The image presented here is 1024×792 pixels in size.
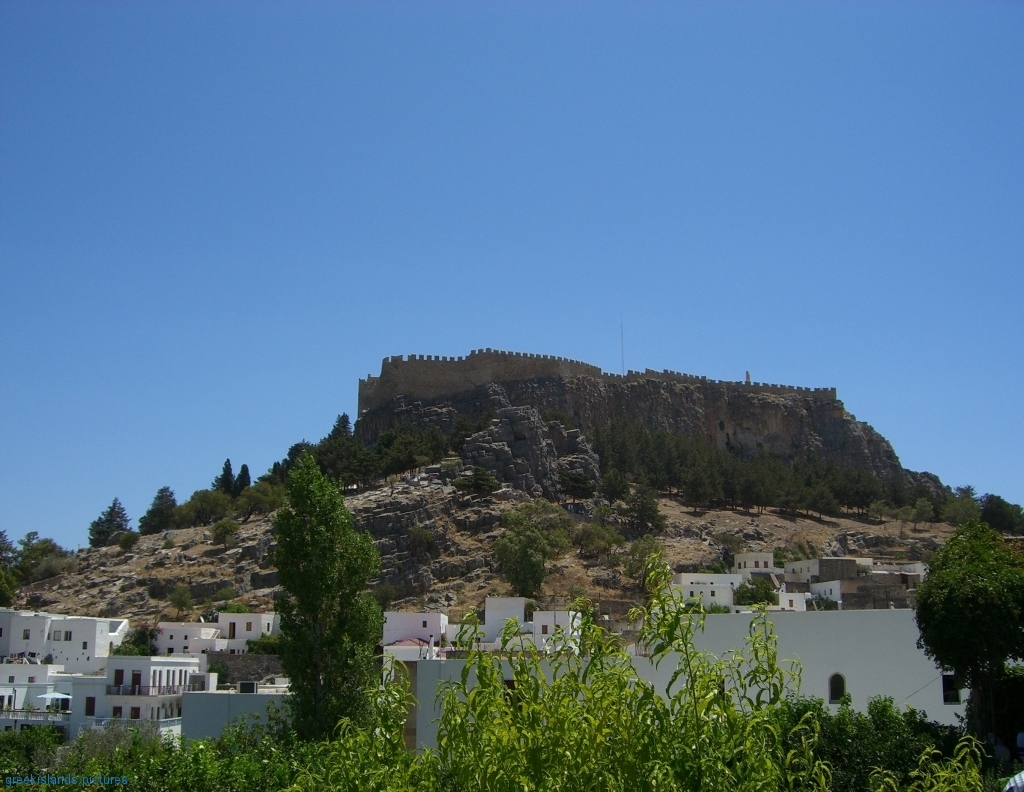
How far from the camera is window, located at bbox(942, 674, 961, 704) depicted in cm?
1897

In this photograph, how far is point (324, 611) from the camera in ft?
59.2

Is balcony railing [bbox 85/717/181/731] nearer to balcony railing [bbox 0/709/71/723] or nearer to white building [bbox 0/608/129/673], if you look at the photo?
balcony railing [bbox 0/709/71/723]

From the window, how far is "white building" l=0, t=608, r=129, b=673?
29.4 m

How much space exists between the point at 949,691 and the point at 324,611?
10933mm

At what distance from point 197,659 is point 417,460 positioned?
2388 cm

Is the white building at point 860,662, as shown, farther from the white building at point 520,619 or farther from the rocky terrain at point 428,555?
the rocky terrain at point 428,555

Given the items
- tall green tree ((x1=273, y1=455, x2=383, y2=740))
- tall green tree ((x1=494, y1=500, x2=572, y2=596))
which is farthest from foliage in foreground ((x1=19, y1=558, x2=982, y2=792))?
tall green tree ((x1=494, y1=500, x2=572, y2=596))

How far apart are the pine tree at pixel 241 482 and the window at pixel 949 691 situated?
158 ft

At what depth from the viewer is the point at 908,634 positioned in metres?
19.4

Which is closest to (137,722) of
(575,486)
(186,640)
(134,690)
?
(134,690)

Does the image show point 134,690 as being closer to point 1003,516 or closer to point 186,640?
point 186,640

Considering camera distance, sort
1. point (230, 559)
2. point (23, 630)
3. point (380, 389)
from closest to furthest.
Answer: point (23, 630)
point (230, 559)
point (380, 389)

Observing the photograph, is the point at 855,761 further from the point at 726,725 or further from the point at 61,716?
the point at 61,716

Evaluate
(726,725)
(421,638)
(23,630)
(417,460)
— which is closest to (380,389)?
(417,460)
